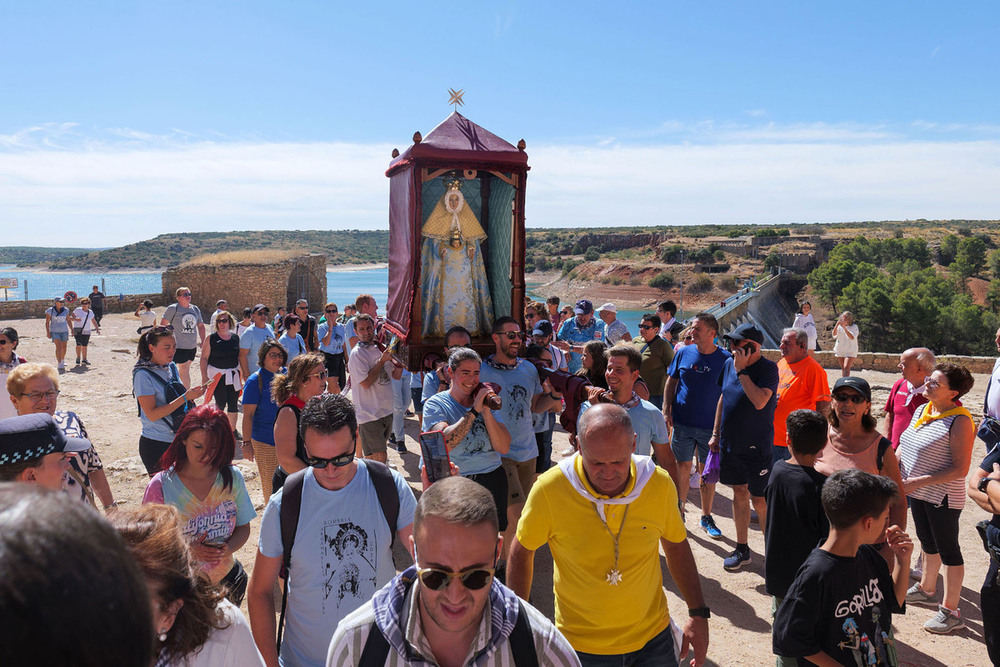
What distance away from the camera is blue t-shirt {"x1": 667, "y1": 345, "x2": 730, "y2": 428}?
556 cm

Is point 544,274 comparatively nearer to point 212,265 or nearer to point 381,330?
point 212,265

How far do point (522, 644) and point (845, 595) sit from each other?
1.41 metres

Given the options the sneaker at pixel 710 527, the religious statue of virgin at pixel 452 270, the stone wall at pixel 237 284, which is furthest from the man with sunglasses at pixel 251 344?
the stone wall at pixel 237 284

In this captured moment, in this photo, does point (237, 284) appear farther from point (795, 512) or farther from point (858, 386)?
point (795, 512)

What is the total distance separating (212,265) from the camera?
2555 cm

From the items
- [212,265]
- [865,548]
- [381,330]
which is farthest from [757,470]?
[212,265]

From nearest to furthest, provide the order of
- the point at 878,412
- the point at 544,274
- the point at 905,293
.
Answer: the point at 878,412 → the point at 905,293 → the point at 544,274

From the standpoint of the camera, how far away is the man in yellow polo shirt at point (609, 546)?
8.80 feet

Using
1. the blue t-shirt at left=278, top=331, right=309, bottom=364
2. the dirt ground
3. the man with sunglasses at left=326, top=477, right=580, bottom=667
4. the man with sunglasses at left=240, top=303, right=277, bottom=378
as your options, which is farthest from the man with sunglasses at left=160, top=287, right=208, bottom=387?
the man with sunglasses at left=326, top=477, right=580, bottom=667

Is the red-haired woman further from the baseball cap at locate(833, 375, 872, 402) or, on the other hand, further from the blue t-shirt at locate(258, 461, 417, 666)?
the baseball cap at locate(833, 375, 872, 402)

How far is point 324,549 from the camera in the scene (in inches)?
102

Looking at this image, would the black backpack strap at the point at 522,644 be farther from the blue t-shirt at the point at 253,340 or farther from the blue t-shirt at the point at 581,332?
the blue t-shirt at the point at 253,340

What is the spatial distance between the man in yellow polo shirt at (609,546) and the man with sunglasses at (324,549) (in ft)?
1.92

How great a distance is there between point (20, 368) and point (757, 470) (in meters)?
4.81
